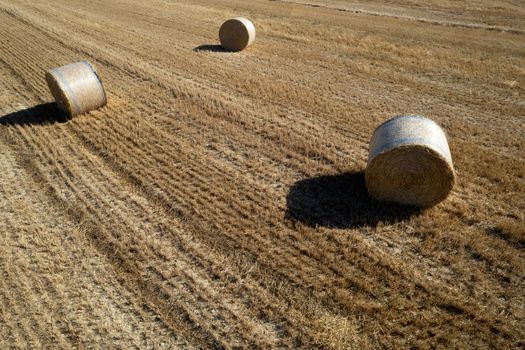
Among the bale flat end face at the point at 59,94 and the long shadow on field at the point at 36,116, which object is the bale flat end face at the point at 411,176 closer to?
the bale flat end face at the point at 59,94

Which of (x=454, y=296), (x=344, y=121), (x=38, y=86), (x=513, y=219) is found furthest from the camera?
(x=38, y=86)

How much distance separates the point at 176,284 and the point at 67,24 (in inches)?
848

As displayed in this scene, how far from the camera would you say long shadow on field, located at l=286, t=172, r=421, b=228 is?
7332mm

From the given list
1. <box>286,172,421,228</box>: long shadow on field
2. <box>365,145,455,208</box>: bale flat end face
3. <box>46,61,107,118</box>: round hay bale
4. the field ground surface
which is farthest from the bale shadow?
<box>365,145,455,208</box>: bale flat end face

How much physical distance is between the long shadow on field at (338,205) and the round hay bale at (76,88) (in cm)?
693

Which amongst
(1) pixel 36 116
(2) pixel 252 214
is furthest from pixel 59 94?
(2) pixel 252 214

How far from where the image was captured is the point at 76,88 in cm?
1082

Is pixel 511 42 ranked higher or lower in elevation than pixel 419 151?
higher

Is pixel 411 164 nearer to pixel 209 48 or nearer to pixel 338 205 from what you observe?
pixel 338 205

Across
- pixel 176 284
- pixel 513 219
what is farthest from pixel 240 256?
pixel 513 219

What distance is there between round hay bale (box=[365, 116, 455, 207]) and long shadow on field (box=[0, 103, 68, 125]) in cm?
917

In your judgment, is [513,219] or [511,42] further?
[511,42]

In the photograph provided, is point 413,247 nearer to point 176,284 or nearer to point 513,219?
point 513,219

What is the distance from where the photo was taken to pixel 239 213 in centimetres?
760
